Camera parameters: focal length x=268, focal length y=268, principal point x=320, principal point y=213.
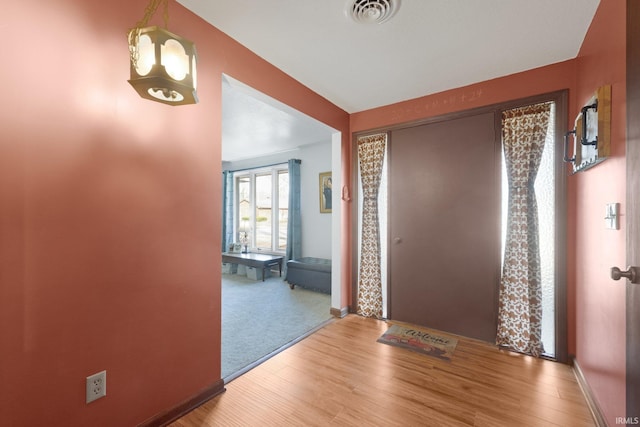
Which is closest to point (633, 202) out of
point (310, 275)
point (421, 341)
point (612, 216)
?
point (612, 216)

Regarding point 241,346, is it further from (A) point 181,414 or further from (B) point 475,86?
(B) point 475,86

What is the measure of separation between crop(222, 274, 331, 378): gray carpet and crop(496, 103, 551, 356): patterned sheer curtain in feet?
6.16

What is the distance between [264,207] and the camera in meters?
6.22

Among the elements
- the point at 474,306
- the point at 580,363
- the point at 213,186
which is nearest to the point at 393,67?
the point at 213,186

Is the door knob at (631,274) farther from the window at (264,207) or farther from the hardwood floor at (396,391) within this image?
the window at (264,207)

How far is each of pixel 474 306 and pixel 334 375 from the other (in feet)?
5.08

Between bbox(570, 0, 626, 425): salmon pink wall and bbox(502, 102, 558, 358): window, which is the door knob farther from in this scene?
bbox(502, 102, 558, 358): window

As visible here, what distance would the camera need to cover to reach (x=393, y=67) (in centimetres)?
236

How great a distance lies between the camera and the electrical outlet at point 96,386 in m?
1.31

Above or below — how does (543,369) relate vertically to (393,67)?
below

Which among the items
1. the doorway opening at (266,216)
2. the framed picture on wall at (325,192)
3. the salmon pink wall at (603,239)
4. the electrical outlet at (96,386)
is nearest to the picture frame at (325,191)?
the framed picture on wall at (325,192)

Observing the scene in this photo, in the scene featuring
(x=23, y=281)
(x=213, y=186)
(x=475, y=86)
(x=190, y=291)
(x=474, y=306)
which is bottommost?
(x=474, y=306)
